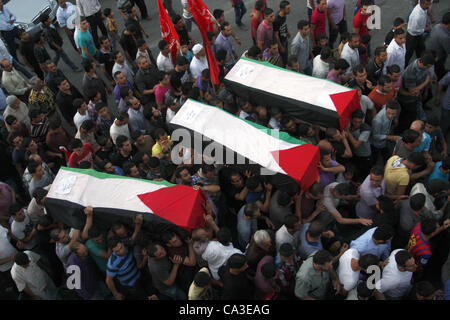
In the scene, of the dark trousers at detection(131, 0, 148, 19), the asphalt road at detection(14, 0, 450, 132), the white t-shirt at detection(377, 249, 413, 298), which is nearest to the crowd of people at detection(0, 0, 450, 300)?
the white t-shirt at detection(377, 249, 413, 298)

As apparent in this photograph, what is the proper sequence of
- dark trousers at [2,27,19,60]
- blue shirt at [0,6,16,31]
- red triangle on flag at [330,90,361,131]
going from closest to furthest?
red triangle on flag at [330,90,361,131]
blue shirt at [0,6,16,31]
dark trousers at [2,27,19,60]

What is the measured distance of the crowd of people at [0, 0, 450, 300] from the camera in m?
4.04

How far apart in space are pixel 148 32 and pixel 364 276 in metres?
6.97

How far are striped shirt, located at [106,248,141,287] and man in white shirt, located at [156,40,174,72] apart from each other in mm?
3320

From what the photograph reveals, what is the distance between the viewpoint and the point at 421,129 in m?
4.63

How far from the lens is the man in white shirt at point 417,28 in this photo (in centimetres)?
625

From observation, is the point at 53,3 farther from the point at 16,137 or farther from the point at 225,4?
the point at 16,137

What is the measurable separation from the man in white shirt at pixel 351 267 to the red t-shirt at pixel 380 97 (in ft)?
7.33

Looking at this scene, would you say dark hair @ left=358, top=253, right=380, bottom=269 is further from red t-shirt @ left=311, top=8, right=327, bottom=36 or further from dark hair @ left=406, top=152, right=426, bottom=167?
red t-shirt @ left=311, top=8, right=327, bottom=36

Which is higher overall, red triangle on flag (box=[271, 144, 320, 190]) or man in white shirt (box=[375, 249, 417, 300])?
red triangle on flag (box=[271, 144, 320, 190])

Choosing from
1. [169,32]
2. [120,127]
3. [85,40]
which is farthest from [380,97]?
[85,40]

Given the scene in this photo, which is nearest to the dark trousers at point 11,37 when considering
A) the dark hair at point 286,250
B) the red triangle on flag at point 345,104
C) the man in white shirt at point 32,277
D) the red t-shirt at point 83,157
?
the red t-shirt at point 83,157

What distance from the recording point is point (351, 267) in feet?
12.8

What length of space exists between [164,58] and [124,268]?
3.56 m
